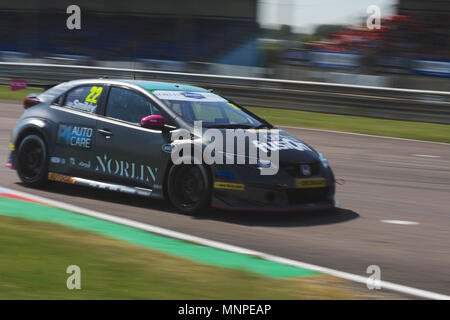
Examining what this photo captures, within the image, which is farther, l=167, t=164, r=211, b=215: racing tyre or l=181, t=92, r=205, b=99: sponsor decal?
l=181, t=92, r=205, b=99: sponsor decal

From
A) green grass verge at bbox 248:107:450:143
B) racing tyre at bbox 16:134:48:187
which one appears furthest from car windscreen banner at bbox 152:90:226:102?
green grass verge at bbox 248:107:450:143

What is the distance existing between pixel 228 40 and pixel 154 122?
33798mm

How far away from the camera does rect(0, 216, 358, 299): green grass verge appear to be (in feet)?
15.8

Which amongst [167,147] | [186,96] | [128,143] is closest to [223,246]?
[167,147]

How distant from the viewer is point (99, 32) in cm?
4425

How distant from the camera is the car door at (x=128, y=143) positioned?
8.27 meters

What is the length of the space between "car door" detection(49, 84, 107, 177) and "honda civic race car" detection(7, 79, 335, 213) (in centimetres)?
1

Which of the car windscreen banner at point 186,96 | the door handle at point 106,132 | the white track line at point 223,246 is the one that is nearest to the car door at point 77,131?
the door handle at point 106,132

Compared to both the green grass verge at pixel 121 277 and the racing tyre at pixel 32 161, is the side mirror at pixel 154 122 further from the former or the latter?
the green grass verge at pixel 121 277

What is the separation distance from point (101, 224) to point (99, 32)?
38.2m

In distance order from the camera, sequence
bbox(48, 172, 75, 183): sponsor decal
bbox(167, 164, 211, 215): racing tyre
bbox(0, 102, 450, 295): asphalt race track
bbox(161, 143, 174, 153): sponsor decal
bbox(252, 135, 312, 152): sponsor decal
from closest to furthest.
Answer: bbox(0, 102, 450, 295): asphalt race track < bbox(167, 164, 211, 215): racing tyre < bbox(252, 135, 312, 152): sponsor decal < bbox(161, 143, 174, 153): sponsor decal < bbox(48, 172, 75, 183): sponsor decal

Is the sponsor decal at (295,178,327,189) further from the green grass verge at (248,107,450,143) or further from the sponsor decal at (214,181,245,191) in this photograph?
the green grass verge at (248,107,450,143)

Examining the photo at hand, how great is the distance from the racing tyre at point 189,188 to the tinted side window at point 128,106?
0.90 metres

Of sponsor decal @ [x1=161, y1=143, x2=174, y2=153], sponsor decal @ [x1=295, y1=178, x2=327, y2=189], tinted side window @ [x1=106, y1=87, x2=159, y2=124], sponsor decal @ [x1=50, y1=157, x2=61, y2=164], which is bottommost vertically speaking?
sponsor decal @ [x1=295, y1=178, x2=327, y2=189]
